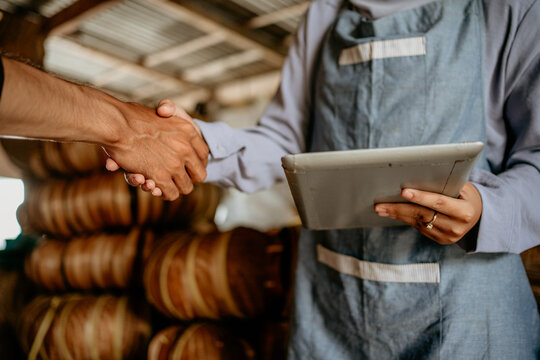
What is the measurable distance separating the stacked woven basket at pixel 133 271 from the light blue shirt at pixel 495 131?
46cm

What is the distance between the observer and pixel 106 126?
82 cm

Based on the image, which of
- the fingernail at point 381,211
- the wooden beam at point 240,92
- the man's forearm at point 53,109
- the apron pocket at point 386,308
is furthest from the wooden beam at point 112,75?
the fingernail at point 381,211

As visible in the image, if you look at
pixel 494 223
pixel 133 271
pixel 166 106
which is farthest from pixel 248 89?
pixel 494 223

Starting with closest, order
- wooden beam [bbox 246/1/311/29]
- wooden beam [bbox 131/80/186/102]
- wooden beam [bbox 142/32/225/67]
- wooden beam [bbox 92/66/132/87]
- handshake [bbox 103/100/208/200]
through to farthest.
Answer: handshake [bbox 103/100/208/200], wooden beam [bbox 246/1/311/29], wooden beam [bbox 142/32/225/67], wooden beam [bbox 92/66/132/87], wooden beam [bbox 131/80/186/102]

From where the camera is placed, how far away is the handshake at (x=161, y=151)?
90 centimetres

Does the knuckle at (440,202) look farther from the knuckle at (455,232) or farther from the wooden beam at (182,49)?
the wooden beam at (182,49)

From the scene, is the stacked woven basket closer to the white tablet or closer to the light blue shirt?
the light blue shirt

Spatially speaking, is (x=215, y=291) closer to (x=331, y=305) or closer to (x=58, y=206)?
(x=331, y=305)

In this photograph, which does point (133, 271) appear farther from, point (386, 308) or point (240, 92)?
point (240, 92)

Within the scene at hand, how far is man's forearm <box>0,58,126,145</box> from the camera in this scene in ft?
2.08

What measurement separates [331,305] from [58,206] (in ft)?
4.74

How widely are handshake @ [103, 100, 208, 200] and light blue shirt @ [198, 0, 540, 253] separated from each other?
38 mm

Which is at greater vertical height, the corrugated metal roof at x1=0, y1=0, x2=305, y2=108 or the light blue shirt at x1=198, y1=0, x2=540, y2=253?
the corrugated metal roof at x1=0, y1=0, x2=305, y2=108

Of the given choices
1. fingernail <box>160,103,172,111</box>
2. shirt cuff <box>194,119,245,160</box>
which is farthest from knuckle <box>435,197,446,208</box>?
fingernail <box>160,103,172,111</box>
